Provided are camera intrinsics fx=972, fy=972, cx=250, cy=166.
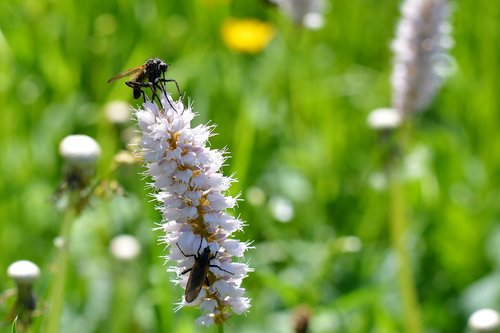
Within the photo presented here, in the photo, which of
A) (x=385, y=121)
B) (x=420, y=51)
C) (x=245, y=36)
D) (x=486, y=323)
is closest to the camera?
(x=486, y=323)

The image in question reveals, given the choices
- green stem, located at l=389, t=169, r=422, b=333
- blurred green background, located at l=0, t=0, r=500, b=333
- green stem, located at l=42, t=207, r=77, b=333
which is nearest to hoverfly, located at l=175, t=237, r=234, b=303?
green stem, located at l=42, t=207, r=77, b=333

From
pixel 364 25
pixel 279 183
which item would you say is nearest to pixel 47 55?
pixel 279 183

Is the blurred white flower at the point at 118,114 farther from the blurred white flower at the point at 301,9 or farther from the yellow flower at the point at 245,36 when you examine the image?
the yellow flower at the point at 245,36

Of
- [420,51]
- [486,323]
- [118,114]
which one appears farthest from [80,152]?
[118,114]

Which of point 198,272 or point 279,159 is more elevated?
point 279,159

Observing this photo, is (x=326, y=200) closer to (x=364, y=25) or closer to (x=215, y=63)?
(x=215, y=63)

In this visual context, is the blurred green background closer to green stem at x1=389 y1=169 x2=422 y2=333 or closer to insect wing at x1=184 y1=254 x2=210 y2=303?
green stem at x1=389 y1=169 x2=422 y2=333

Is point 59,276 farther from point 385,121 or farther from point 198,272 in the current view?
point 385,121
